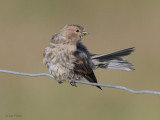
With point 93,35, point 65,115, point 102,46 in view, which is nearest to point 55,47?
point 65,115

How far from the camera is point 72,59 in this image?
579 centimetres

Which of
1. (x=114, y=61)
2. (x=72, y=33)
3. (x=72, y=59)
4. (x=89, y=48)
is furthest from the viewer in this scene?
(x=89, y=48)

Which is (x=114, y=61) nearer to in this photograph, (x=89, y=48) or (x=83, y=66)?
(x=83, y=66)

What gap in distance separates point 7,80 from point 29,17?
351cm

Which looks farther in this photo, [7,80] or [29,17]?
[29,17]

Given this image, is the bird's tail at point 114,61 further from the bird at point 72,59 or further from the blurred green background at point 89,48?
the blurred green background at point 89,48

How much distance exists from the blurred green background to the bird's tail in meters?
1.67

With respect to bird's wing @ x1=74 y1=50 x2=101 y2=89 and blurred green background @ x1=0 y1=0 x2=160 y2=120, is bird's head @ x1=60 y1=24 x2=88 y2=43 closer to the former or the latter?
bird's wing @ x1=74 y1=50 x2=101 y2=89

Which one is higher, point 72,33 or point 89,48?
point 89,48

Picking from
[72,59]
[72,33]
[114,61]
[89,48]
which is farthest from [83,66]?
[89,48]

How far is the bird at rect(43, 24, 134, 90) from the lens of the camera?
18.9 ft

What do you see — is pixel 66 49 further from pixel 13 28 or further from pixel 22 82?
pixel 13 28

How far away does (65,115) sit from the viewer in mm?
7672

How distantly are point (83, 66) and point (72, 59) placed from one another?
0.20m
